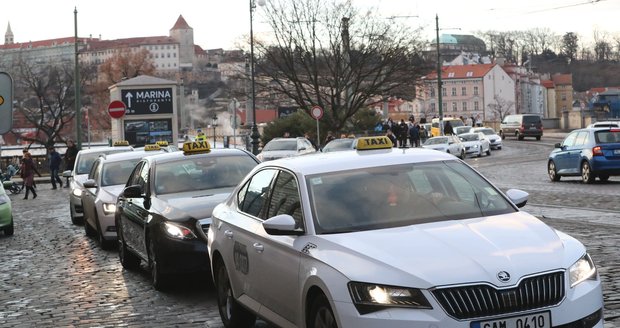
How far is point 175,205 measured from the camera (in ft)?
33.7

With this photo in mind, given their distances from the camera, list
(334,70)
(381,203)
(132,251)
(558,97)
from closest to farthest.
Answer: (381,203)
(132,251)
(334,70)
(558,97)

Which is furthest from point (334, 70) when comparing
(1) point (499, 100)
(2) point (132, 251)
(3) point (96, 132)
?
(1) point (499, 100)

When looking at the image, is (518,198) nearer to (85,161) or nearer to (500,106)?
(85,161)

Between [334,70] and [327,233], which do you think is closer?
[327,233]

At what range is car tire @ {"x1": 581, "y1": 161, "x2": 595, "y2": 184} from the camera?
82.8 ft

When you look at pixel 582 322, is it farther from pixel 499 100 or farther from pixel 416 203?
pixel 499 100

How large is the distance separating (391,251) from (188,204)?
16.3 ft

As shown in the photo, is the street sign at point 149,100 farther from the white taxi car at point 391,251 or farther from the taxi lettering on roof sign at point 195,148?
the white taxi car at point 391,251

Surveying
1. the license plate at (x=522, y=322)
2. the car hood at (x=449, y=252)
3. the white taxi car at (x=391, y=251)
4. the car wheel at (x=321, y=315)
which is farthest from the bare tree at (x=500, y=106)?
the license plate at (x=522, y=322)

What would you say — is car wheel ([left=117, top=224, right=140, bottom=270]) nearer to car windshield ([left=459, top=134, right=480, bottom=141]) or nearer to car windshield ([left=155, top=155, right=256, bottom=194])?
car windshield ([left=155, top=155, right=256, bottom=194])

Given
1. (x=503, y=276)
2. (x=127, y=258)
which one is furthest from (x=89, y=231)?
(x=503, y=276)

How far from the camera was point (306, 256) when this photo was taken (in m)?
6.02

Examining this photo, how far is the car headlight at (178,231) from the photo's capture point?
9719mm

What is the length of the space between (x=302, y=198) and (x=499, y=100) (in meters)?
158
